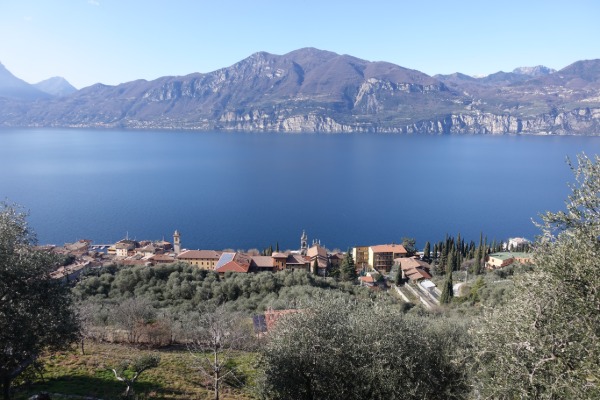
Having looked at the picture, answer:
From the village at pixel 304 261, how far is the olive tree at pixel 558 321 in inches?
1329

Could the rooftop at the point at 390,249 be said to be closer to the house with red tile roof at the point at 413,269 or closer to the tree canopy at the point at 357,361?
the house with red tile roof at the point at 413,269

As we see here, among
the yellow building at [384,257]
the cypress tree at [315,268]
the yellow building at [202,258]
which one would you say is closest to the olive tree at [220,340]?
the cypress tree at [315,268]

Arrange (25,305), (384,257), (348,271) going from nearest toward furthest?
(25,305) → (348,271) → (384,257)

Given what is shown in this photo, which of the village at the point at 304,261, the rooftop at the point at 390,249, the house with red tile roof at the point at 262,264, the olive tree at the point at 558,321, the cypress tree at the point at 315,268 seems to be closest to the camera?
the olive tree at the point at 558,321

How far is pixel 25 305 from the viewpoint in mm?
10484

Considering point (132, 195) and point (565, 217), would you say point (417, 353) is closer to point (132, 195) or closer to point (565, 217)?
point (565, 217)

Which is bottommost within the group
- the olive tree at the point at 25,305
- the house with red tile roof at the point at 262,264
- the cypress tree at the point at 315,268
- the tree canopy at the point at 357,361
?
the cypress tree at the point at 315,268

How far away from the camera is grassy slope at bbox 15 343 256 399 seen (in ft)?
44.4

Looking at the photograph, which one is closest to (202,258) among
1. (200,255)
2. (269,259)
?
(200,255)

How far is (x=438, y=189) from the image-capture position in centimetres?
13112

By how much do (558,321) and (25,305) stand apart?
13.5m

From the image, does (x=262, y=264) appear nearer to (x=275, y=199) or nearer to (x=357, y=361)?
(x=357, y=361)

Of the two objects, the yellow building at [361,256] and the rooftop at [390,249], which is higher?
the rooftop at [390,249]

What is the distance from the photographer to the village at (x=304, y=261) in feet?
159
